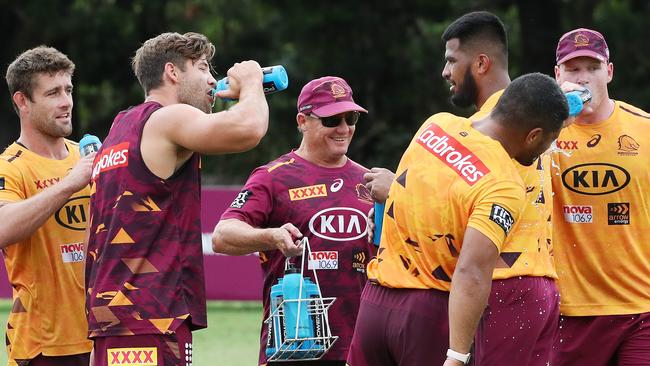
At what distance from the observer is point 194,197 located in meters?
5.77

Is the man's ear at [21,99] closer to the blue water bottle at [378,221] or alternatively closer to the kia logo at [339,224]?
the kia logo at [339,224]

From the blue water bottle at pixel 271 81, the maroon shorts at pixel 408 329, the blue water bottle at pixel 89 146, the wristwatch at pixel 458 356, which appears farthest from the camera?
the blue water bottle at pixel 89 146

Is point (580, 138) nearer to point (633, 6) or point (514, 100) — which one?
point (514, 100)

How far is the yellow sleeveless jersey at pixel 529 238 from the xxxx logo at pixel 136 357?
1.75m

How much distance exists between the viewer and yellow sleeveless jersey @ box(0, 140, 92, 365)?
7.15 meters

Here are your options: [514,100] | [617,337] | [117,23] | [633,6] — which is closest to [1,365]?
[617,337]

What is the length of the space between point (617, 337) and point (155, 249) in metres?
3.07

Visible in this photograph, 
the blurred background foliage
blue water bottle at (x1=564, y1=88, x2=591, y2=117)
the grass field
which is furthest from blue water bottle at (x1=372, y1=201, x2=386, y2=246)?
the blurred background foliage

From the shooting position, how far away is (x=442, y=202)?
219 inches

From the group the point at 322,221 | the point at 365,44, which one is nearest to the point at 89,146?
the point at 322,221

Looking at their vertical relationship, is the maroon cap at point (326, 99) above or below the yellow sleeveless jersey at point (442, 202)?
above

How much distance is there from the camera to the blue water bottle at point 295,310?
6.38 metres

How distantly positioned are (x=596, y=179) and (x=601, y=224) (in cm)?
27

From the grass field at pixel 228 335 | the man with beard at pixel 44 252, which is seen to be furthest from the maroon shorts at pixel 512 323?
the grass field at pixel 228 335
